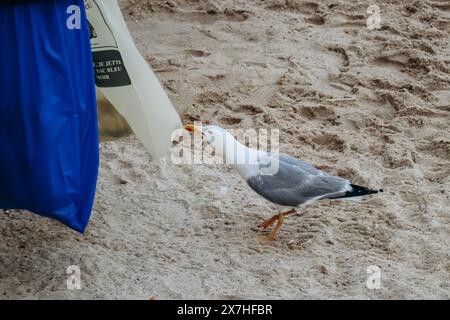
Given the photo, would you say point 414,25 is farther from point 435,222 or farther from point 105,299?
point 105,299

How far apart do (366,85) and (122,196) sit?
1.68 meters

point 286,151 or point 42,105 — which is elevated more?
point 42,105

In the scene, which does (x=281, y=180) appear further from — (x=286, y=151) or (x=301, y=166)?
(x=286, y=151)

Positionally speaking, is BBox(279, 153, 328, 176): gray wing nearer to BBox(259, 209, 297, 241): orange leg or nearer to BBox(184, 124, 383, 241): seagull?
BBox(184, 124, 383, 241): seagull

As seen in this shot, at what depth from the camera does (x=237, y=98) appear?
4.55 meters

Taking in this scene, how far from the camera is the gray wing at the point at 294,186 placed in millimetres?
3312

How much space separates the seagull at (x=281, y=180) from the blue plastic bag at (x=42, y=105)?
70 cm

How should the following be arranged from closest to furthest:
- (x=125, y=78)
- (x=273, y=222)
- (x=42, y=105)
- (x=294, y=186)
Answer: (x=42, y=105), (x=125, y=78), (x=294, y=186), (x=273, y=222)

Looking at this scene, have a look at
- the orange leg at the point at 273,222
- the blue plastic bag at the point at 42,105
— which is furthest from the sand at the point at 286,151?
the blue plastic bag at the point at 42,105

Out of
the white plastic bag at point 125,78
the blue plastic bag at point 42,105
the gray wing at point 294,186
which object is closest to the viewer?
the blue plastic bag at point 42,105

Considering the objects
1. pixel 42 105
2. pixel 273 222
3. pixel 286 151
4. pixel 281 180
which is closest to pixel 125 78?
pixel 42 105

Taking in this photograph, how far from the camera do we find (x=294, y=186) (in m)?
3.32

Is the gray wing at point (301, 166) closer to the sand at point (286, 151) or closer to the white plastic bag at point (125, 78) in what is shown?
the sand at point (286, 151)

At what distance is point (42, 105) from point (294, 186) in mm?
1120
